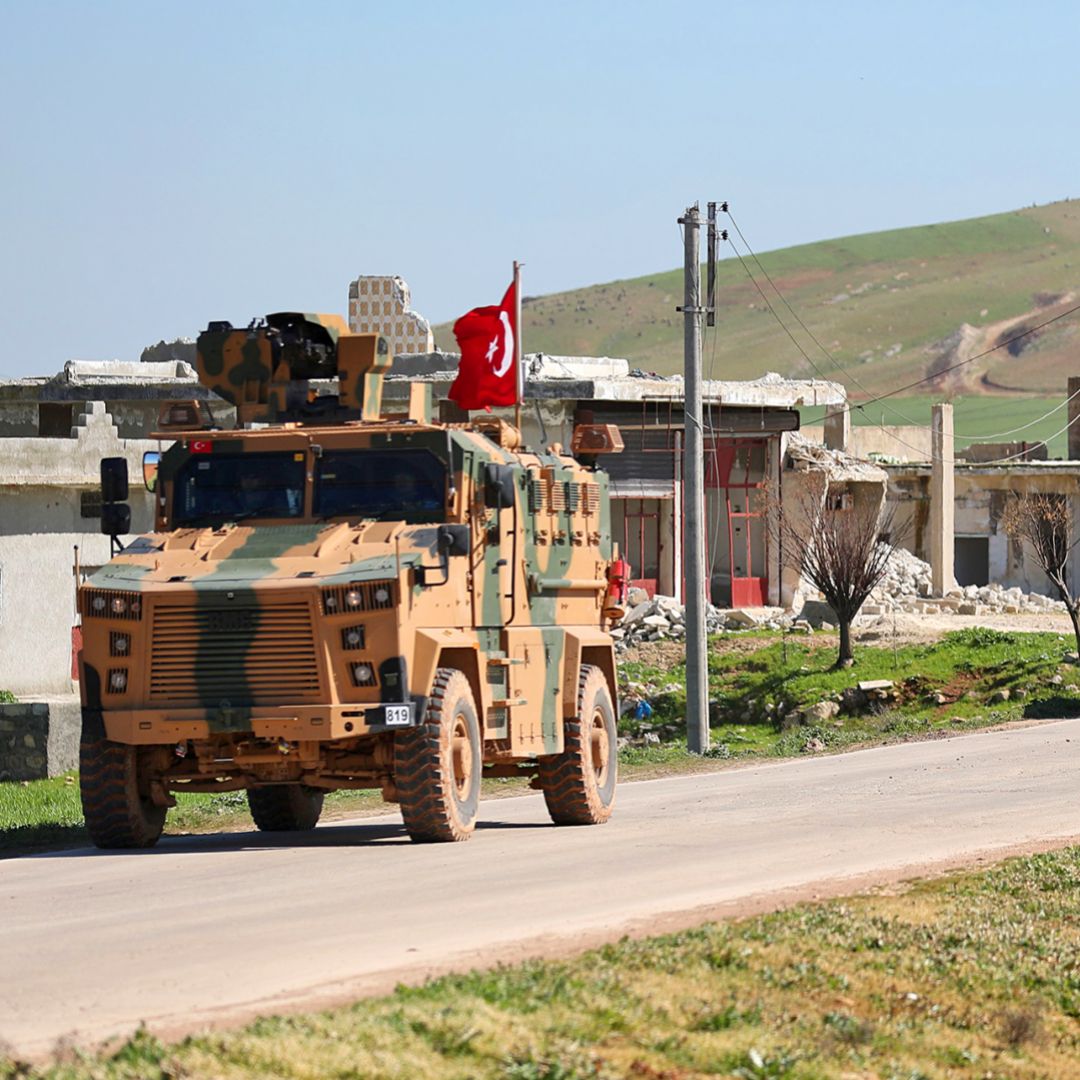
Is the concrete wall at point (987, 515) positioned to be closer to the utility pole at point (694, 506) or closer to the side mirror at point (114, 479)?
the utility pole at point (694, 506)

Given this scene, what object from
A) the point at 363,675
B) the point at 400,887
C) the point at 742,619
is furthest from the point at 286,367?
the point at 742,619

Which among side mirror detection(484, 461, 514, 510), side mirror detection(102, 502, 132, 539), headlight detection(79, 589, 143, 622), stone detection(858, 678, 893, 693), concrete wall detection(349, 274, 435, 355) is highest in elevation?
concrete wall detection(349, 274, 435, 355)

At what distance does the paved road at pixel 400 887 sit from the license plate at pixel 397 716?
2.87 ft

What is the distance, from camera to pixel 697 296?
3077 cm

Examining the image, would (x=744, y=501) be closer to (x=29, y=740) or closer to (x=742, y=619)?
(x=742, y=619)

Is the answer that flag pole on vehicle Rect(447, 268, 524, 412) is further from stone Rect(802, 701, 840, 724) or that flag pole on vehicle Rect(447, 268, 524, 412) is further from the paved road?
stone Rect(802, 701, 840, 724)

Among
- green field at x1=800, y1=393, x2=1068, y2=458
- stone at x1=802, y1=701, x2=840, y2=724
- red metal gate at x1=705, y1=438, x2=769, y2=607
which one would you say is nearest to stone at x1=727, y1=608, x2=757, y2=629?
red metal gate at x1=705, y1=438, x2=769, y2=607

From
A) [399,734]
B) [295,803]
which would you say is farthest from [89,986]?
[295,803]

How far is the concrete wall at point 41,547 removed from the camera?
33.5 meters

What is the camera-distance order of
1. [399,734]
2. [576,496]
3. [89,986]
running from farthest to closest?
[576,496] → [399,734] → [89,986]

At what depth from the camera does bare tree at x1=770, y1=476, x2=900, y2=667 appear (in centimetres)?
4131

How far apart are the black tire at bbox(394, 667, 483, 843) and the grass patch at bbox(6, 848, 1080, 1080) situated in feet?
12.4

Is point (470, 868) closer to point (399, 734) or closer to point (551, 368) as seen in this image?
point (399, 734)

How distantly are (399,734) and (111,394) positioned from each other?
101ft
